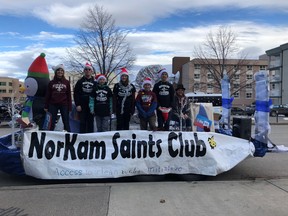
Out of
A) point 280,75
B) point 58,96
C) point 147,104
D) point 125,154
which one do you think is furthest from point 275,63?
point 125,154

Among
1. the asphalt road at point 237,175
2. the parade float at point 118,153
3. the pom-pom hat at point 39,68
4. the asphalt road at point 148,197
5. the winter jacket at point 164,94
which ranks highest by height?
the pom-pom hat at point 39,68

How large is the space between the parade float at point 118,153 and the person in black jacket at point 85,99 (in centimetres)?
112

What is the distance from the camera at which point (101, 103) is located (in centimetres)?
787

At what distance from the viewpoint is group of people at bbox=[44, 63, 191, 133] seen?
7855 millimetres

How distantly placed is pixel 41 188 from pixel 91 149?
117 centimetres

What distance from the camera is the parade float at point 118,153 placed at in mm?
6730

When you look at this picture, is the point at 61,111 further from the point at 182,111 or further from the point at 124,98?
the point at 182,111

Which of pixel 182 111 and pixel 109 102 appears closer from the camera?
pixel 109 102

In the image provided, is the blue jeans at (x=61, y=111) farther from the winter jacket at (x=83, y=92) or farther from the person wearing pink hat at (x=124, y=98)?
the person wearing pink hat at (x=124, y=98)

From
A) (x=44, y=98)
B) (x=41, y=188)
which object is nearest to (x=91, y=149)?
(x=41, y=188)

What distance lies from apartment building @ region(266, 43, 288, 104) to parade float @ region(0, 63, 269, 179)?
63016mm

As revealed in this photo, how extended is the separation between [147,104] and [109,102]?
805 mm

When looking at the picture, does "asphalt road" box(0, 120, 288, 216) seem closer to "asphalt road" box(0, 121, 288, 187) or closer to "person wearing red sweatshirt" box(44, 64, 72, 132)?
"asphalt road" box(0, 121, 288, 187)

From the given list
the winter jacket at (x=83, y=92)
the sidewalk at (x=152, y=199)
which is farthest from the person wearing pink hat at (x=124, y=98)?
the sidewalk at (x=152, y=199)
